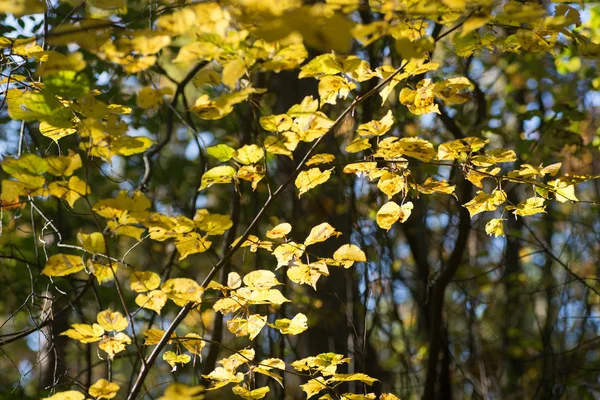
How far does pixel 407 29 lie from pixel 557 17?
0.25 m

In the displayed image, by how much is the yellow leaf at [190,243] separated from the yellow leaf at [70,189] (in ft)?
0.66

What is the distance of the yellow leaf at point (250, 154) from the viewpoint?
117cm

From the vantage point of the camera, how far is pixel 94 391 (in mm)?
1020

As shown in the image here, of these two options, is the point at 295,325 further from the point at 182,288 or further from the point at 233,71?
the point at 233,71

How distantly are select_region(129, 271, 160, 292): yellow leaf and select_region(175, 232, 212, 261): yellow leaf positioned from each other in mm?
78

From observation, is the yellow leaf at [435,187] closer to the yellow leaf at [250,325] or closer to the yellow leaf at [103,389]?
the yellow leaf at [250,325]

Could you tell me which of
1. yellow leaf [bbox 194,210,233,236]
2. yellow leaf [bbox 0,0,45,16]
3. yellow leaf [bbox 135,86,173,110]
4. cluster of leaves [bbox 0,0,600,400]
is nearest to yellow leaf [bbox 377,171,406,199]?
cluster of leaves [bbox 0,0,600,400]

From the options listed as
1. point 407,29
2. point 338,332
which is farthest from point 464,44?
point 338,332

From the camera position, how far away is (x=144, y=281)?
3.46 ft

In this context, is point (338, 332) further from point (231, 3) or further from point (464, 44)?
point (231, 3)

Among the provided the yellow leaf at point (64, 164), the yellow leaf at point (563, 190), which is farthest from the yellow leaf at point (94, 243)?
the yellow leaf at point (563, 190)

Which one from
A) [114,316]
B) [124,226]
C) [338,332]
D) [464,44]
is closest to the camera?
[124,226]

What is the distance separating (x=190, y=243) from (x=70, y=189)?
0.81 feet

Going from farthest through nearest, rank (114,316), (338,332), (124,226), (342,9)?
(338,332)
(114,316)
(124,226)
(342,9)
